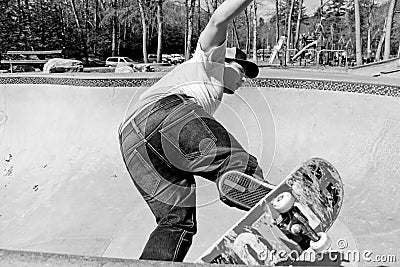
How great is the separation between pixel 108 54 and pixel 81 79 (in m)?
35.6

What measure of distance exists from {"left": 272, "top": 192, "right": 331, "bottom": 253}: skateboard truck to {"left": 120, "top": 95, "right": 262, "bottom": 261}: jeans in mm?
260

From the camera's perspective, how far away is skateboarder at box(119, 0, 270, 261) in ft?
7.48

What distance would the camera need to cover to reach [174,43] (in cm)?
5759

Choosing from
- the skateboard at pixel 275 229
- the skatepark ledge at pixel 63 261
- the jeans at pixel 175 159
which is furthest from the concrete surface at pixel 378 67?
the skatepark ledge at pixel 63 261

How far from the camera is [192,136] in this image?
2268mm

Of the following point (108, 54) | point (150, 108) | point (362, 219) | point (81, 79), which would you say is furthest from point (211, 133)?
point (108, 54)

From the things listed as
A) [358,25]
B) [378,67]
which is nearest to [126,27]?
[358,25]

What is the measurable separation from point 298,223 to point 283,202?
19cm

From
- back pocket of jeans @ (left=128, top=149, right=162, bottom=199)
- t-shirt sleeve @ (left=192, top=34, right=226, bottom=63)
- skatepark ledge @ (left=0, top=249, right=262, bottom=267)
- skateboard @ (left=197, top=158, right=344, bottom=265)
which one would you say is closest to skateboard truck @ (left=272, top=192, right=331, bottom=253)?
skateboard @ (left=197, top=158, right=344, bottom=265)

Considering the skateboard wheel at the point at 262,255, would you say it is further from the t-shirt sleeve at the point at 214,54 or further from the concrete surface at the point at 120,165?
the t-shirt sleeve at the point at 214,54

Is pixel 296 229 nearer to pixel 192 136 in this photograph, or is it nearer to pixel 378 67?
pixel 192 136

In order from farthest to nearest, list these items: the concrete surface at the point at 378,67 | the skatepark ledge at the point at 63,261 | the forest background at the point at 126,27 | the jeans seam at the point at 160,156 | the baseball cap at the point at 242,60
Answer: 1. the forest background at the point at 126,27
2. the concrete surface at the point at 378,67
3. the baseball cap at the point at 242,60
4. the jeans seam at the point at 160,156
5. the skatepark ledge at the point at 63,261

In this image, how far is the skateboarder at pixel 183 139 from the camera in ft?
7.48

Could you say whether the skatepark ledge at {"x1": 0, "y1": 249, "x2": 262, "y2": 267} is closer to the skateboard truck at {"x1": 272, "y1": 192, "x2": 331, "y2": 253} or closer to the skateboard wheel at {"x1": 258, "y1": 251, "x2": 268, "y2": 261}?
the skateboard truck at {"x1": 272, "y1": 192, "x2": 331, "y2": 253}
